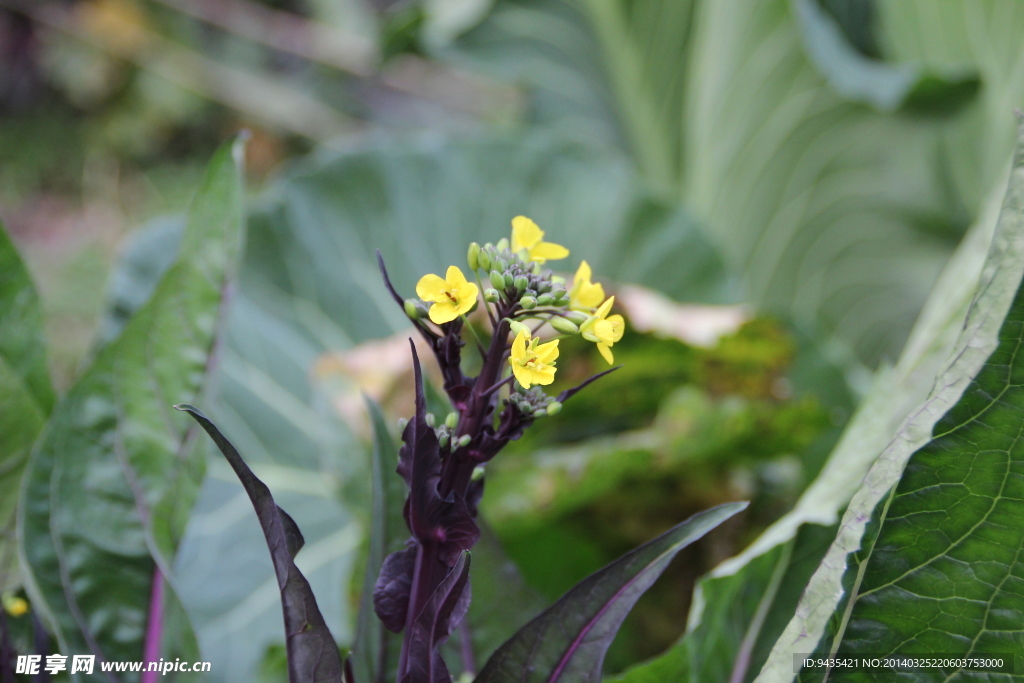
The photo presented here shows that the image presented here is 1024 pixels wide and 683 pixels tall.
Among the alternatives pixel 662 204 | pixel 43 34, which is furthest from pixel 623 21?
pixel 43 34

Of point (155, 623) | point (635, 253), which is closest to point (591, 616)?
point (155, 623)

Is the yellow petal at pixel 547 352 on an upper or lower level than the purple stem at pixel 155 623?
upper

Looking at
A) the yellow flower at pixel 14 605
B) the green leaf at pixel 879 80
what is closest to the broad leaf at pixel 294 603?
the yellow flower at pixel 14 605

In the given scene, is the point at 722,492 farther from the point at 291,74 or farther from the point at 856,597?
the point at 291,74

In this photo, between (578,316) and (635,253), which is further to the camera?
(635,253)

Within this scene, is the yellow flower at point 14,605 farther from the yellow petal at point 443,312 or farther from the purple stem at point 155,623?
the yellow petal at point 443,312

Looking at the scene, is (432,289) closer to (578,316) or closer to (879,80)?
(578,316)
